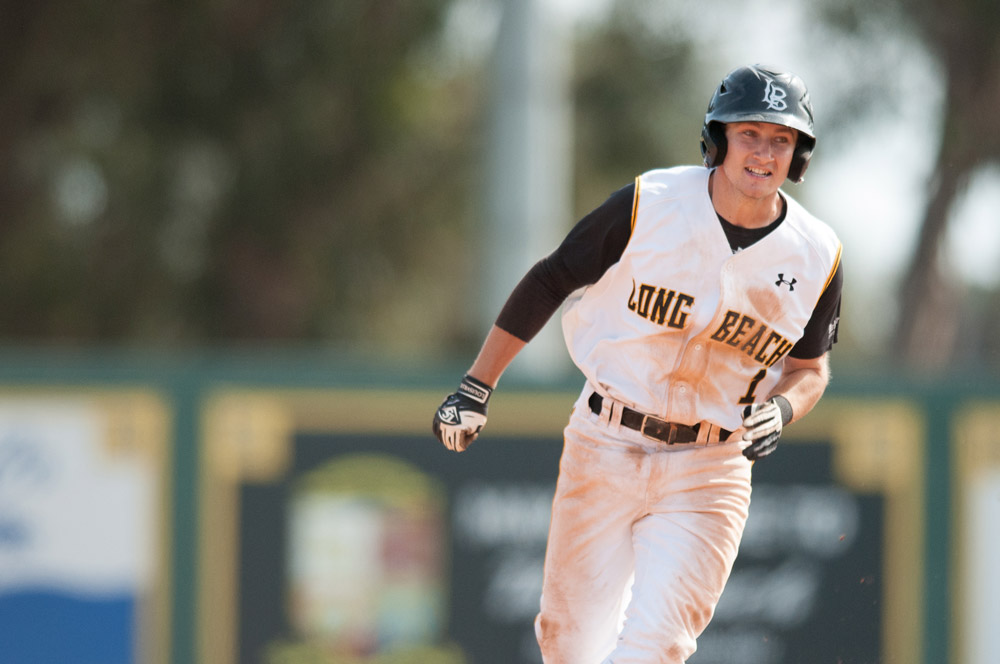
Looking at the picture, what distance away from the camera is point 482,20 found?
15.6 m

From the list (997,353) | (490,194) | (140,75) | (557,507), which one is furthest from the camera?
(140,75)

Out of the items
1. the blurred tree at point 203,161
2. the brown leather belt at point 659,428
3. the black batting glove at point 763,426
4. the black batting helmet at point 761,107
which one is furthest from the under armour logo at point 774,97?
the blurred tree at point 203,161

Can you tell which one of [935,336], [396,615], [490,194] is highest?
[490,194]

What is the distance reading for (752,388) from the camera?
4094 millimetres

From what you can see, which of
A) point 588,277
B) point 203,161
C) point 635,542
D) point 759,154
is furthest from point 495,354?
point 203,161

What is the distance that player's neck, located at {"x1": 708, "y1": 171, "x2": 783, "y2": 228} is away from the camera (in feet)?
12.6

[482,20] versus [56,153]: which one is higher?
[482,20]

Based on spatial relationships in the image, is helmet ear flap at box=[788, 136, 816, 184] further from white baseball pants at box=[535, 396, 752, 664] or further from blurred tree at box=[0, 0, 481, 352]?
blurred tree at box=[0, 0, 481, 352]

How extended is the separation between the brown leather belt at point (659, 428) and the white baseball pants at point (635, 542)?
0.03 meters

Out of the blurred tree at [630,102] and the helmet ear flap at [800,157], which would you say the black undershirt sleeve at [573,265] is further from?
the blurred tree at [630,102]

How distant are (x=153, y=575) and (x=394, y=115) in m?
8.20

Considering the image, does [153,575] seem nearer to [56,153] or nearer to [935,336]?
[935,336]

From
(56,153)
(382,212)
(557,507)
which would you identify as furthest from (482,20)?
(557,507)

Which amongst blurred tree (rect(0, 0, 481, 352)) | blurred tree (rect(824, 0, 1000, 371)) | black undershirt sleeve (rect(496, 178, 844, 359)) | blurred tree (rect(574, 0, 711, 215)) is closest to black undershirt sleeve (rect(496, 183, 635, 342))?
black undershirt sleeve (rect(496, 178, 844, 359))
